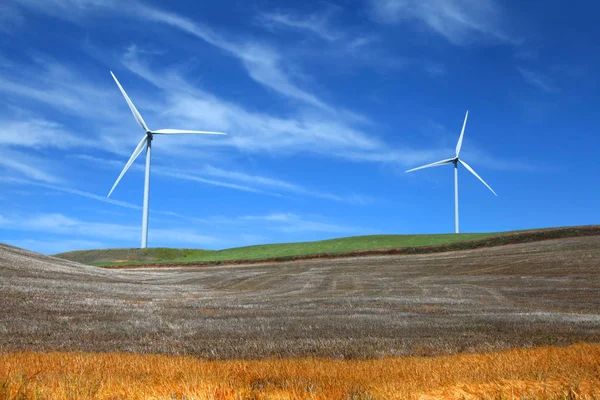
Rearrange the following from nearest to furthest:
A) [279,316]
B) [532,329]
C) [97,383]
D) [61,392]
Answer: [61,392] → [97,383] → [532,329] → [279,316]

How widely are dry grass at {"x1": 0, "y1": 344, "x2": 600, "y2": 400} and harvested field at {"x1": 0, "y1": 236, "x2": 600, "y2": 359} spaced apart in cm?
281

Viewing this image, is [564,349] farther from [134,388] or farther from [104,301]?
[104,301]

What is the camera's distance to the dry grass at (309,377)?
6.58 m

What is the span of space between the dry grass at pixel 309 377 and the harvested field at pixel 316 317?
9.23 ft

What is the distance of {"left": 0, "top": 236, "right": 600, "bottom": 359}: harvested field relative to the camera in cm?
1585

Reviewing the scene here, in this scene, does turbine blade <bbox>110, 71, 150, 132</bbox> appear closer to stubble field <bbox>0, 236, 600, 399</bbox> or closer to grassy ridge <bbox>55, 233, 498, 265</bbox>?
grassy ridge <bbox>55, 233, 498, 265</bbox>

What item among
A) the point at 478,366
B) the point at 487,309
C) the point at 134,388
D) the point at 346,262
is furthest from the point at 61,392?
the point at 346,262

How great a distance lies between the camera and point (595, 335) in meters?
17.6

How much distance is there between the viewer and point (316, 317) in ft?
76.5

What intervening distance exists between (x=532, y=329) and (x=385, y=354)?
801cm

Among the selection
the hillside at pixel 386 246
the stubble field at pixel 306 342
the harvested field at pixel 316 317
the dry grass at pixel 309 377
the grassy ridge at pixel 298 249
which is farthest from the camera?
the grassy ridge at pixel 298 249

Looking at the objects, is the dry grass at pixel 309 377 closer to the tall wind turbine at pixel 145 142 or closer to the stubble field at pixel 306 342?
the stubble field at pixel 306 342

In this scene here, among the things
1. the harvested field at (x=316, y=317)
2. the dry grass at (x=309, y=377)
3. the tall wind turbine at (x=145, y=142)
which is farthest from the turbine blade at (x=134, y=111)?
the dry grass at (x=309, y=377)

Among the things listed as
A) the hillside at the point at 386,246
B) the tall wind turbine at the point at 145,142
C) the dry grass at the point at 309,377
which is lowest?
the dry grass at the point at 309,377
